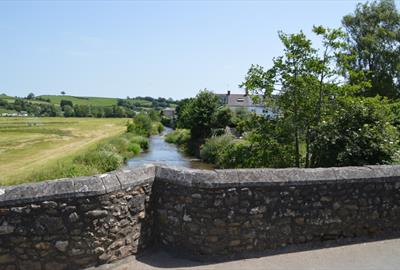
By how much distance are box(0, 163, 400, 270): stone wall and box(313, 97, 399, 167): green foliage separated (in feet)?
5.81

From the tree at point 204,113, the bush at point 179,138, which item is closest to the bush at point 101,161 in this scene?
the tree at point 204,113

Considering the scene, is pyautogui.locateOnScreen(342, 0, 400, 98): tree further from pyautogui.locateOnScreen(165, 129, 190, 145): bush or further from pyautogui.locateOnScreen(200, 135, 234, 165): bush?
pyautogui.locateOnScreen(165, 129, 190, 145): bush

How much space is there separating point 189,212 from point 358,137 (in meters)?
4.71

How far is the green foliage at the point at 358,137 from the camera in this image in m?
7.74

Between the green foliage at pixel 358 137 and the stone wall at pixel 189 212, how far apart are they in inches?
69.7

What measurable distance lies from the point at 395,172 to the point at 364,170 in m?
0.64

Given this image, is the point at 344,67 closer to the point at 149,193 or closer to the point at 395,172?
the point at 395,172

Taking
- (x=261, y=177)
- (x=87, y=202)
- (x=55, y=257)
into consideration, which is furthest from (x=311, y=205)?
(x=55, y=257)

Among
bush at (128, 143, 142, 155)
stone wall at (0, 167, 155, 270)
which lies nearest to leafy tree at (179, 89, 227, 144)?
bush at (128, 143, 142, 155)

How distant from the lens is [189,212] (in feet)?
16.8

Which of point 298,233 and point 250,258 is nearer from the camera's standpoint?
point 250,258

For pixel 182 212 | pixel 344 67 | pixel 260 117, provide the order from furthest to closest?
pixel 260 117
pixel 344 67
pixel 182 212

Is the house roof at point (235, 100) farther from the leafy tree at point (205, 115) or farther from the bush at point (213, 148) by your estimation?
the bush at point (213, 148)

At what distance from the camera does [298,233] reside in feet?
18.1
